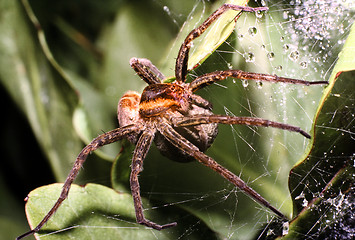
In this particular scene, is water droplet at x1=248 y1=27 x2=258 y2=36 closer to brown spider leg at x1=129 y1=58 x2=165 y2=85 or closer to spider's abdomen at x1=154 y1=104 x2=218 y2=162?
spider's abdomen at x1=154 y1=104 x2=218 y2=162

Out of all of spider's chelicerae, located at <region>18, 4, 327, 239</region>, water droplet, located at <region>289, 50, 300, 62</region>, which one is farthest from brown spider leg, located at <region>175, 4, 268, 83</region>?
water droplet, located at <region>289, 50, 300, 62</region>

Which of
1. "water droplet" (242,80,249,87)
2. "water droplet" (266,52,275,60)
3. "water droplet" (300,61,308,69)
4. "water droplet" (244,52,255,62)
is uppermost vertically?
"water droplet" (244,52,255,62)

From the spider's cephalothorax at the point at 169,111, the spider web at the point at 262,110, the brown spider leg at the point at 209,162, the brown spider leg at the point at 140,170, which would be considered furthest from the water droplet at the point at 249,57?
the brown spider leg at the point at 140,170

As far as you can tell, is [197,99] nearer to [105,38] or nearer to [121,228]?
[121,228]

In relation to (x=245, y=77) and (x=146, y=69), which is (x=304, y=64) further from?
(x=146, y=69)

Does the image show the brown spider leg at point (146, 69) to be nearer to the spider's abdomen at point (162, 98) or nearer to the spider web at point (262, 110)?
the spider's abdomen at point (162, 98)

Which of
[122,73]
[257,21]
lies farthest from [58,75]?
[257,21]
